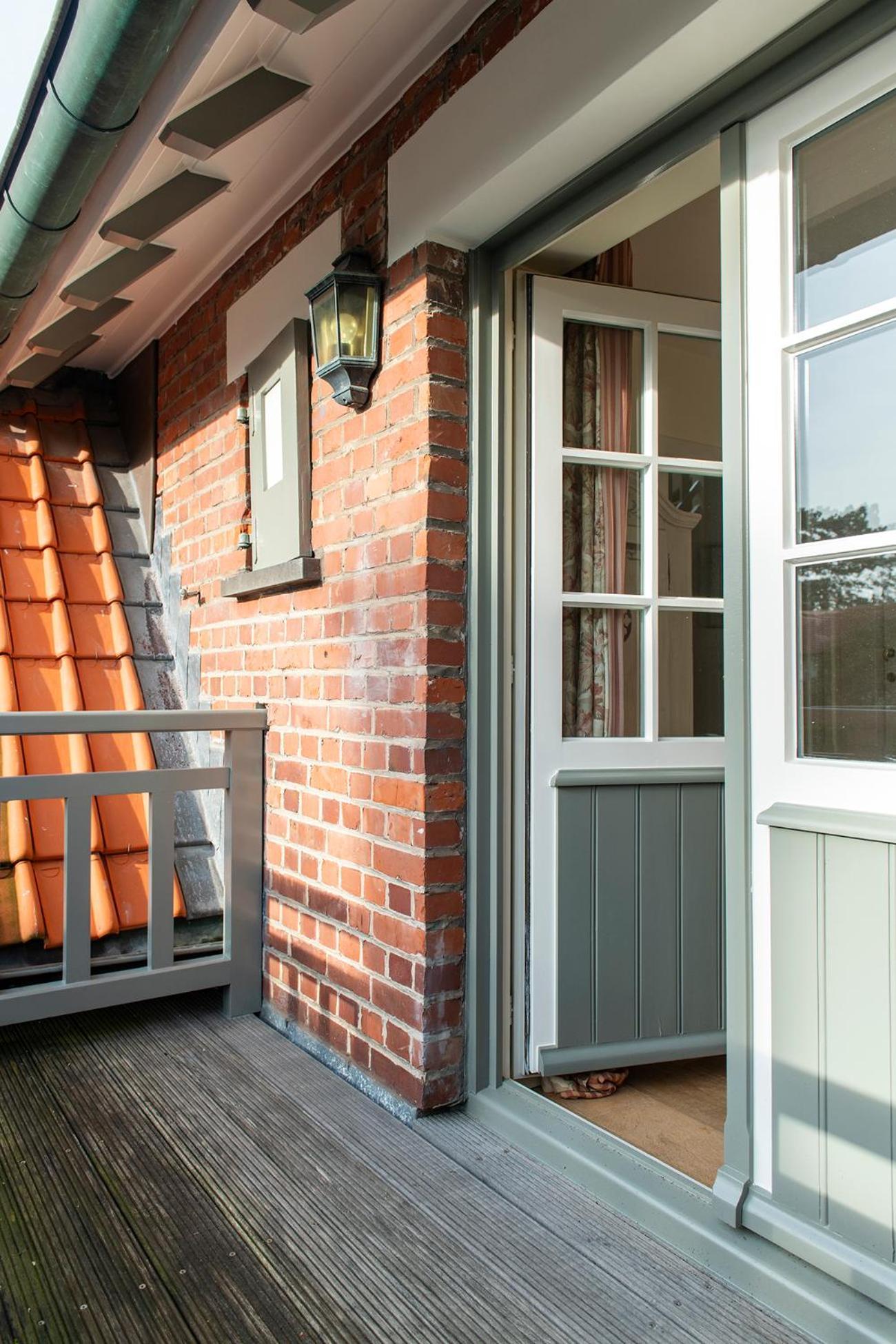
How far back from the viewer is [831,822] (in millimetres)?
1562

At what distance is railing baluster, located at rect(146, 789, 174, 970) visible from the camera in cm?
297

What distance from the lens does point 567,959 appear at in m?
2.41

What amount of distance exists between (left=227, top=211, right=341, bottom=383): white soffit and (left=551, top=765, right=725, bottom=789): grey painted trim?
1.60 m

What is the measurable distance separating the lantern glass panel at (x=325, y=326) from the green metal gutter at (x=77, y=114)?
0.60 metres

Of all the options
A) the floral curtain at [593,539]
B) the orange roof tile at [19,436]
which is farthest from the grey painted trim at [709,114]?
the orange roof tile at [19,436]

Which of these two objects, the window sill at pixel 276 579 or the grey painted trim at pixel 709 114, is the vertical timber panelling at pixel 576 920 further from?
the grey painted trim at pixel 709 114

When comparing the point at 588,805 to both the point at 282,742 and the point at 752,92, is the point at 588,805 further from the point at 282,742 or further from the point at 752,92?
the point at 752,92

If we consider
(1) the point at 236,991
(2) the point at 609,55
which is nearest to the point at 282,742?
(1) the point at 236,991

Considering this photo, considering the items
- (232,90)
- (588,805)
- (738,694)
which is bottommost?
(588,805)

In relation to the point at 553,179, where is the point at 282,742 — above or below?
below

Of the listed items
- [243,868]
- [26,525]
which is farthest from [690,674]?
[26,525]

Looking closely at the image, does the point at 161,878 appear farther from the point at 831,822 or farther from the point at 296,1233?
the point at 831,822

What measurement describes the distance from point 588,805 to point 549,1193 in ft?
2.91

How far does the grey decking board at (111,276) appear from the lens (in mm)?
2996
